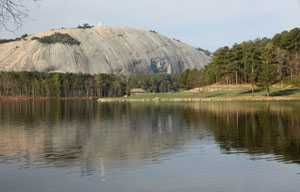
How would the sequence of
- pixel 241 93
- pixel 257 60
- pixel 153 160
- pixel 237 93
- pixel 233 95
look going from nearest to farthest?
1. pixel 153 160
2. pixel 233 95
3. pixel 241 93
4. pixel 237 93
5. pixel 257 60

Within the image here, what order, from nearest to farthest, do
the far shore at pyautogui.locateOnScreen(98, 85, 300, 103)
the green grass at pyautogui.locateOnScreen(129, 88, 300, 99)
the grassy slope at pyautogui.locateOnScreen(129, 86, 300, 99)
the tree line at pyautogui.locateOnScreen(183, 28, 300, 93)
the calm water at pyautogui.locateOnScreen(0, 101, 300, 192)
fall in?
the calm water at pyautogui.locateOnScreen(0, 101, 300, 192) < the far shore at pyautogui.locateOnScreen(98, 85, 300, 103) < the grassy slope at pyautogui.locateOnScreen(129, 86, 300, 99) < the green grass at pyautogui.locateOnScreen(129, 88, 300, 99) < the tree line at pyautogui.locateOnScreen(183, 28, 300, 93)

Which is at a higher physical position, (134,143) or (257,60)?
(257,60)

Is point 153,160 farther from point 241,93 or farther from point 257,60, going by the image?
point 257,60

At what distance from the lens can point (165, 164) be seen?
108 ft

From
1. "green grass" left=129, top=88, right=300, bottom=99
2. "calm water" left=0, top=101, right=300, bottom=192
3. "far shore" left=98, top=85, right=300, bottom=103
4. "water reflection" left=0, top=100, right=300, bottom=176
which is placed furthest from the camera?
"green grass" left=129, top=88, right=300, bottom=99

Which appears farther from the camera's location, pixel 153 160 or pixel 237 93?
pixel 237 93

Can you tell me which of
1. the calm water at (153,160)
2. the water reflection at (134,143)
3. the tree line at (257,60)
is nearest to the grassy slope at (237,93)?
the tree line at (257,60)

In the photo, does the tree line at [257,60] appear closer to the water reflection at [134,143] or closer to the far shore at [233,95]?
the far shore at [233,95]

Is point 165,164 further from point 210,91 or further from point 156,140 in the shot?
point 210,91

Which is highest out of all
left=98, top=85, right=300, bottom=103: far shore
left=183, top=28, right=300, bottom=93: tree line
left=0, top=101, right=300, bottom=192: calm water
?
left=183, top=28, right=300, bottom=93: tree line

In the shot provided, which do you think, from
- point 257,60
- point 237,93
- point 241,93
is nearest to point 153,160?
point 241,93

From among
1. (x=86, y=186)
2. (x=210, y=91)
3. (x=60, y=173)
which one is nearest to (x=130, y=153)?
(x=60, y=173)

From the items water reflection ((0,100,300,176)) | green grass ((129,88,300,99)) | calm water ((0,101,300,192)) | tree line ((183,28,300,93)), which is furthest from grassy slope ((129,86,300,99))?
calm water ((0,101,300,192))

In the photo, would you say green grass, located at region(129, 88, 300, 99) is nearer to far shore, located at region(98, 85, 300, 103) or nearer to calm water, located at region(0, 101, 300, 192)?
far shore, located at region(98, 85, 300, 103)
